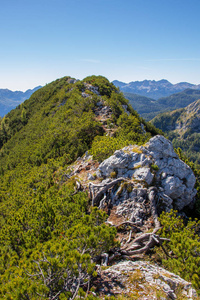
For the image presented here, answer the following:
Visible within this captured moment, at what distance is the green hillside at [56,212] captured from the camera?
21.6ft

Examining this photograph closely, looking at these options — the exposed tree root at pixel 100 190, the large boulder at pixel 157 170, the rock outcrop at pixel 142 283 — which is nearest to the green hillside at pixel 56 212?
the exposed tree root at pixel 100 190

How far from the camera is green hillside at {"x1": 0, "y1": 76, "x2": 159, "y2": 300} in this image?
657 centimetres

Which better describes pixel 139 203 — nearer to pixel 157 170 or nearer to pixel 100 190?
pixel 100 190

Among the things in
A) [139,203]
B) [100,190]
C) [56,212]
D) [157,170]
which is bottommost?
[56,212]

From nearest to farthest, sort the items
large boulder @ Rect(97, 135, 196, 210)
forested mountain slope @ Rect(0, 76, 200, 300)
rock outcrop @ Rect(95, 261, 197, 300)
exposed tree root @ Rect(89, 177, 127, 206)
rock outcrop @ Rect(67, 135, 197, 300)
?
forested mountain slope @ Rect(0, 76, 200, 300), rock outcrop @ Rect(95, 261, 197, 300), rock outcrop @ Rect(67, 135, 197, 300), exposed tree root @ Rect(89, 177, 127, 206), large boulder @ Rect(97, 135, 196, 210)

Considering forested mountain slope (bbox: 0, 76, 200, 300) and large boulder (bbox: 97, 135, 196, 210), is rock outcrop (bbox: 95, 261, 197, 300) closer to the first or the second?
forested mountain slope (bbox: 0, 76, 200, 300)

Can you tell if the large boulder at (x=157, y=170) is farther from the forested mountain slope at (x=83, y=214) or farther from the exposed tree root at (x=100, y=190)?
the exposed tree root at (x=100, y=190)

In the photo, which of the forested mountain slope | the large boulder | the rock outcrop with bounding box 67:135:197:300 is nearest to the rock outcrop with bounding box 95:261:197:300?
the rock outcrop with bounding box 67:135:197:300

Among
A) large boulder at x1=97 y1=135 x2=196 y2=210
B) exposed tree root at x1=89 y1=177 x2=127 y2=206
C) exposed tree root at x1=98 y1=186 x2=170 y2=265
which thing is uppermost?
large boulder at x1=97 y1=135 x2=196 y2=210

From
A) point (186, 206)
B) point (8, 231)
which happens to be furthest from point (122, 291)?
point (186, 206)

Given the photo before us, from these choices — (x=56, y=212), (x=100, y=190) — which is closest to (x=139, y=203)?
(x=100, y=190)

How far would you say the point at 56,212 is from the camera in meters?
13.2

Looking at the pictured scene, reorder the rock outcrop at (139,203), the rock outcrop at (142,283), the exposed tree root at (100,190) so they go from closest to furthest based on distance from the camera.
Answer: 1. the rock outcrop at (142,283)
2. the rock outcrop at (139,203)
3. the exposed tree root at (100,190)

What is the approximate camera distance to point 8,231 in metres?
14.1
